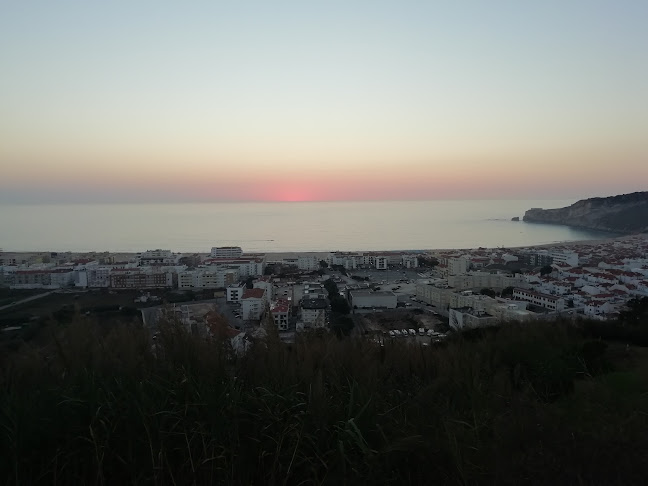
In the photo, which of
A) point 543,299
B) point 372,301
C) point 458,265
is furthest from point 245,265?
point 543,299

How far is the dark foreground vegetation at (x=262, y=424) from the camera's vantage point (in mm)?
1467

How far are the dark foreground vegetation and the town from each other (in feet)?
2.98

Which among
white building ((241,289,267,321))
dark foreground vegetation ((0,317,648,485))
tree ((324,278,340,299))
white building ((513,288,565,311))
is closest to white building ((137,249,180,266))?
tree ((324,278,340,299))

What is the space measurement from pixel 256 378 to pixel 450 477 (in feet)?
2.76

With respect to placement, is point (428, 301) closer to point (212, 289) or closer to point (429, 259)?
point (212, 289)

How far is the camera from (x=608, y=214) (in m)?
58.8

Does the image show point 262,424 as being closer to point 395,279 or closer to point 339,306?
point 339,306

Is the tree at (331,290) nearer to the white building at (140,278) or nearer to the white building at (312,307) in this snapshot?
the white building at (312,307)

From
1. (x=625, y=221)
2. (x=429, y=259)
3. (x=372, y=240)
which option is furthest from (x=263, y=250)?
(x=625, y=221)

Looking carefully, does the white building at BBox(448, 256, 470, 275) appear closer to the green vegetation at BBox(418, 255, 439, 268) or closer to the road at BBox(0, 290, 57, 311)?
the green vegetation at BBox(418, 255, 439, 268)

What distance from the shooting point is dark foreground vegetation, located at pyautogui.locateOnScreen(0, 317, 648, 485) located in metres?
1.47

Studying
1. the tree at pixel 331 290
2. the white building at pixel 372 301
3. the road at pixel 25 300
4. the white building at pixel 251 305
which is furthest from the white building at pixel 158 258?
the white building at pixel 372 301

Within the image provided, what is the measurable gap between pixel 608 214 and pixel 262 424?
68.1 meters

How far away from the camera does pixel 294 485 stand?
1.45 meters
